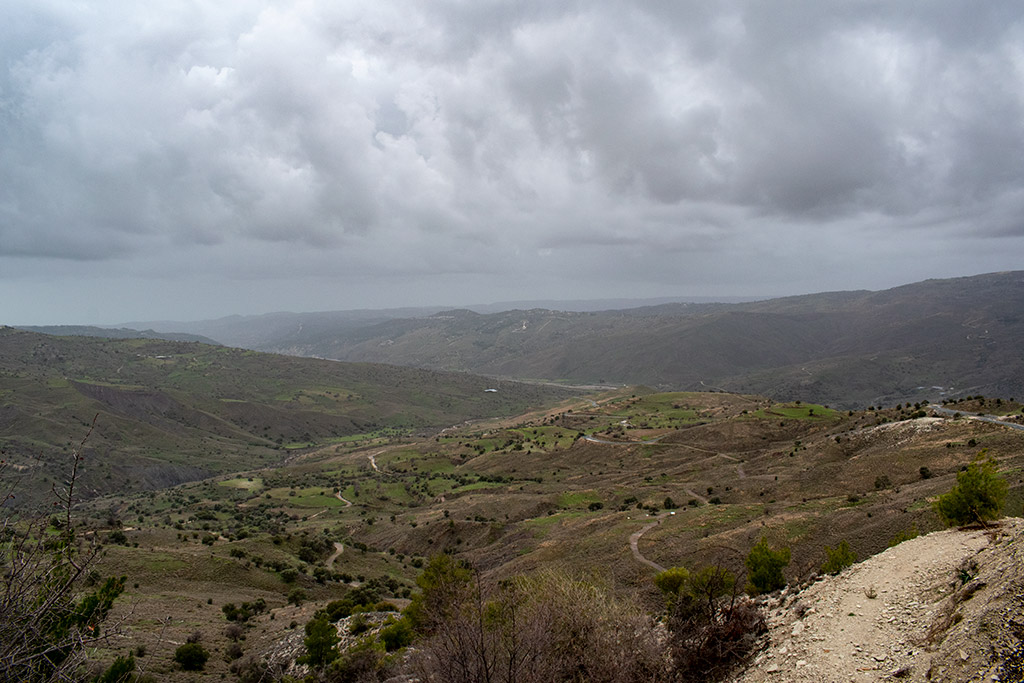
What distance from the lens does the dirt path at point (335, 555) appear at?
45.9 metres

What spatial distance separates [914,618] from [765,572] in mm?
9890

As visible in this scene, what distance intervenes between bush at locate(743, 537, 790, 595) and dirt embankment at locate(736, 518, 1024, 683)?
4.28 meters

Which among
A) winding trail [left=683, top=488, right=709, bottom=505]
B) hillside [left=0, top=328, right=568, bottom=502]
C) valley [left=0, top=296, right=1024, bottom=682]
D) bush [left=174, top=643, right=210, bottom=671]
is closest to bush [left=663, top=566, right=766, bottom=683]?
valley [left=0, top=296, right=1024, bottom=682]

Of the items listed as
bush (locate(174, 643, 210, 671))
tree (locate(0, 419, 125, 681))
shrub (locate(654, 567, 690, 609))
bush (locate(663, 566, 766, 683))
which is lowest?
bush (locate(174, 643, 210, 671))

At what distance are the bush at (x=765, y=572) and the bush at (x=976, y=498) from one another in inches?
268

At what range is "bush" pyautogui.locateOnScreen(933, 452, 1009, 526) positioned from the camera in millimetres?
20328

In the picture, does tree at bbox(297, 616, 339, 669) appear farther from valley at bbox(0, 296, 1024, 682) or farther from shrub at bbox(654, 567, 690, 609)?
shrub at bbox(654, 567, 690, 609)

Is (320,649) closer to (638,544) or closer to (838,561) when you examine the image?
(838,561)

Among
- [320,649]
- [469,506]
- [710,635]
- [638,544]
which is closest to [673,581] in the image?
[710,635]

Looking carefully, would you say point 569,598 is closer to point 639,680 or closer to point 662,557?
point 639,680

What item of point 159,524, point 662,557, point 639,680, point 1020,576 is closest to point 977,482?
point 1020,576

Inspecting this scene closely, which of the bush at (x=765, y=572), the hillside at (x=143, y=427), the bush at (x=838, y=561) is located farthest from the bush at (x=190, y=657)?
the hillside at (x=143, y=427)

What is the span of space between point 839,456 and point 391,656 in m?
52.7

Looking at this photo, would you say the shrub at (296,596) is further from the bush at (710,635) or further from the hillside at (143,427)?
the hillside at (143,427)
